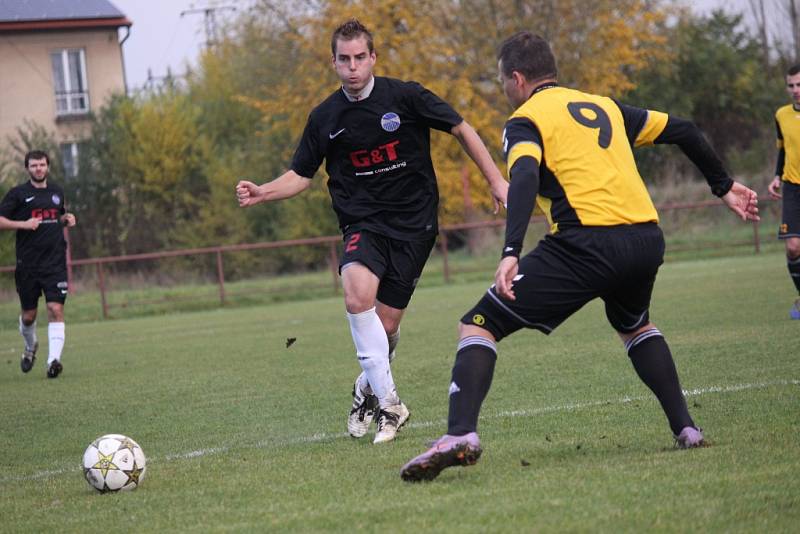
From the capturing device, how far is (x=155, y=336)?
17062 mm

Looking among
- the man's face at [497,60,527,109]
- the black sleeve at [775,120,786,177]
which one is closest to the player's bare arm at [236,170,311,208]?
the man's face at [497,60,527,109]

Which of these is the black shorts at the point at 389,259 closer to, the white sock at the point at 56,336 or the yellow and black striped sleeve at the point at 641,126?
the yellow and black striped sleeve at the point at 641,126

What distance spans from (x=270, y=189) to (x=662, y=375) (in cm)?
250

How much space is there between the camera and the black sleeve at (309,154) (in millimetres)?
6625

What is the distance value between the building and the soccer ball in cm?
3386

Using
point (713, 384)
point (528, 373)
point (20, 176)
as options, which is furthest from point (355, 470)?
point (20, 176)

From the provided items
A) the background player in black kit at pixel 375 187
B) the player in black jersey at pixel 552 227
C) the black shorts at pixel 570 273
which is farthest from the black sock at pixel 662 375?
the background player in black kit at pixel 375 187

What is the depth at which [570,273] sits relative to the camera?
A: 189 inches

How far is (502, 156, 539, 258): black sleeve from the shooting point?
4680 millimetres

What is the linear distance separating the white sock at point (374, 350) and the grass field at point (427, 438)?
0.94 feet

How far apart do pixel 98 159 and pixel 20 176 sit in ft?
9.58

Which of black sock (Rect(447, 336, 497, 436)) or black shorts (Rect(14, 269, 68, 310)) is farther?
black shorts (Rect(14, 269, 68, 310))

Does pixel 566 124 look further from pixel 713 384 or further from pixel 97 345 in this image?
pixel 97 345

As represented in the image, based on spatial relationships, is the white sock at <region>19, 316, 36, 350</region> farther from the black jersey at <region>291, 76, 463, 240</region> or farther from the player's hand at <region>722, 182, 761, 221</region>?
the player's hand at <region>722, 182, 761, 221</region>
